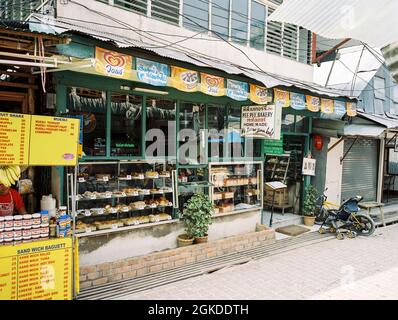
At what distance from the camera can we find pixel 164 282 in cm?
613

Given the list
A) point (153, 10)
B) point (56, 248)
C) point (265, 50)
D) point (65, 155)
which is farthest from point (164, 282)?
point (265, 50)

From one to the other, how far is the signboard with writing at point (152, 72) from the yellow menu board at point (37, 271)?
9.67ft

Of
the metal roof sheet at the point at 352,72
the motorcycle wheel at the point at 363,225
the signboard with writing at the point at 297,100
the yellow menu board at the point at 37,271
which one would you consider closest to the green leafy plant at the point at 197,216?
the yellow menu board at the point at 37,271

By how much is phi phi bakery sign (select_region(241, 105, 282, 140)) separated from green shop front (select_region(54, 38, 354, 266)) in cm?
27

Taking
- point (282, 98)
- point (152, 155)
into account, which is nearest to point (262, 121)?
point (282, 98)

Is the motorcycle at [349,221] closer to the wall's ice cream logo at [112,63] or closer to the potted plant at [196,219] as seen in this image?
the potted plant at [196,219]

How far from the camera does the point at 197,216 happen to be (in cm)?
726

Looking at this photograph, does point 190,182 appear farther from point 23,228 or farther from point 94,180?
point 23,228

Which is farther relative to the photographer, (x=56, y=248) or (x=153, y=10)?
(x=153, y=10)

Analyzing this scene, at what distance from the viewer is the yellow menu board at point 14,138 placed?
4.41 metres

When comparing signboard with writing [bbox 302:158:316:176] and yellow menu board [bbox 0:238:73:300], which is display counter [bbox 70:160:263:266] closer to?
yellow menu board [bbox 0:238:73:300]

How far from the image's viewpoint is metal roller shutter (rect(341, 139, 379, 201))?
12.7 metres

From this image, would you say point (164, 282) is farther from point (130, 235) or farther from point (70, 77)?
point (70, 77)
